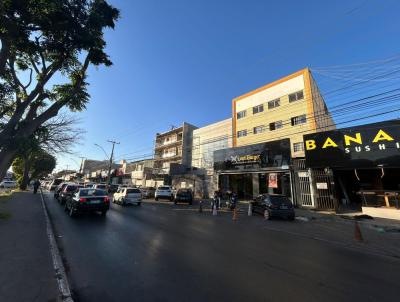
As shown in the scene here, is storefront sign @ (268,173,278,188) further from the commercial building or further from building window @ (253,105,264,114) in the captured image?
building window @ (253,105,264,114)

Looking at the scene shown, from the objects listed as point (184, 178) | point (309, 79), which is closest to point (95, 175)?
point (184, 178)

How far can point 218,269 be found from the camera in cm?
542

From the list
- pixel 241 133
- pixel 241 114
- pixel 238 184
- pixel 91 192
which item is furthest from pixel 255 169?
pixel 91 192

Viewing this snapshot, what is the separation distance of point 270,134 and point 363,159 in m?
15.5

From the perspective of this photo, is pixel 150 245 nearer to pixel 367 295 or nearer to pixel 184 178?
pixel 367 295

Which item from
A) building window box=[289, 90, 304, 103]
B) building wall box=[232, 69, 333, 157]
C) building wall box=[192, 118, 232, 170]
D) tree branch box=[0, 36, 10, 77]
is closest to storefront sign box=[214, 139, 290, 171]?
building wall box=[232, 69, 333, 157]

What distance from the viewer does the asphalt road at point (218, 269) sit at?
4230 millimetres

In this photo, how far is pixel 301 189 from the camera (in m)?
20.5

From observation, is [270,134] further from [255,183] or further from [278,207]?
[278,207]

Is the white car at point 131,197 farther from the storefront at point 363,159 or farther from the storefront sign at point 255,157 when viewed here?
the storefront at point 363,159

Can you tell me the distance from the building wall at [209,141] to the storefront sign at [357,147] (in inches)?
772

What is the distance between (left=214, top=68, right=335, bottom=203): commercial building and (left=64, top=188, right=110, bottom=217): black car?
48.4 ft

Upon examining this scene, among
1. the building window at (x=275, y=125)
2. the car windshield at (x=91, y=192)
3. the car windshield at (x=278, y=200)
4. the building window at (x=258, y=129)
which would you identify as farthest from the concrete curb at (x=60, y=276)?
the building window at (x=258, y=129)

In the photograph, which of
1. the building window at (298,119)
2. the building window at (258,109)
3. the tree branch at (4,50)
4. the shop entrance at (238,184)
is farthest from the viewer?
the building window at (258,109)
